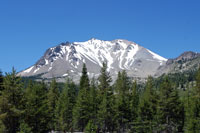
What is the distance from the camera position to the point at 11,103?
40.2 meters

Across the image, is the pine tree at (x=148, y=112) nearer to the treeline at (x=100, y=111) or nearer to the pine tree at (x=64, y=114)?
the treeline at (x=100, y=111)

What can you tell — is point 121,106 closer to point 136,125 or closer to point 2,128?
point 136,125

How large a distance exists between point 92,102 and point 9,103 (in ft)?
76.3

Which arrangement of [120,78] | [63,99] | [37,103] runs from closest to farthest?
[37,103], [63,99], [120,78]

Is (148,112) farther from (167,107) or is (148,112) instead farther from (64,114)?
(64,114)

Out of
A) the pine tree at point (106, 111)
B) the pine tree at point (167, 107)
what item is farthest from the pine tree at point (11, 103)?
the pine tree at point (167, 107)

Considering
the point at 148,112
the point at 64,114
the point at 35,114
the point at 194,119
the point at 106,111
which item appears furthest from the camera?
the point at 64,114

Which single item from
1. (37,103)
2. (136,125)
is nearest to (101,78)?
(136,125)

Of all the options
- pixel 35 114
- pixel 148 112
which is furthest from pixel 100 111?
pixel 35 114

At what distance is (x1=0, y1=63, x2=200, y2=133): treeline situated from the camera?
40719 millimetres

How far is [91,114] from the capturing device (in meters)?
59.3

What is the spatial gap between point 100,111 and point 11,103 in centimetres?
2155

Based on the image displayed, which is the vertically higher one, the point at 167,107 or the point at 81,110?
the point at 167,107

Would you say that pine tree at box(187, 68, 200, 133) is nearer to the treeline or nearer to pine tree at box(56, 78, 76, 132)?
the treeline
